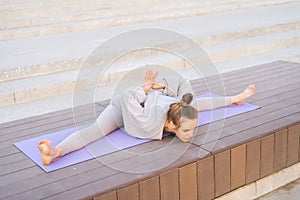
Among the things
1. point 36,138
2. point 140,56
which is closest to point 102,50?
point 140,56

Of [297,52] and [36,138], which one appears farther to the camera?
[297,52]

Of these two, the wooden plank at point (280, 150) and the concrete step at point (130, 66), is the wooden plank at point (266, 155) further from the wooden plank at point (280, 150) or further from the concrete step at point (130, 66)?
the concrete step at point (130, 66)

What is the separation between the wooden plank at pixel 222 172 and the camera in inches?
78.7

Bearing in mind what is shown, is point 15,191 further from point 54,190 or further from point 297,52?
point 297,52

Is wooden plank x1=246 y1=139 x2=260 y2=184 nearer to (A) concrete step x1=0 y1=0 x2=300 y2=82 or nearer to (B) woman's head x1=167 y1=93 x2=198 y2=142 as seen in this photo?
(B) woman's head x1=167 y1=93 x2=198 y2=142

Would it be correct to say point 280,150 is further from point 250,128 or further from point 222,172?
point 222,172

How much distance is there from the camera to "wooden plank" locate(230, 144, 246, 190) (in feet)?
6.76

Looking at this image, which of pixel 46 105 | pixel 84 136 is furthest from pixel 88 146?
pixel 46 105

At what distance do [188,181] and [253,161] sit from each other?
44cm

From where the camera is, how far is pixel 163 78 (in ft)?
8.09

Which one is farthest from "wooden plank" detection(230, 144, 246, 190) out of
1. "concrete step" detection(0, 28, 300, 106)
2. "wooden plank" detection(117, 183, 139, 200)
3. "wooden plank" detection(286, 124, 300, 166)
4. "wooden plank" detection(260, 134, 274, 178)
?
"concrete step" detection(0, 28, 300, 106)

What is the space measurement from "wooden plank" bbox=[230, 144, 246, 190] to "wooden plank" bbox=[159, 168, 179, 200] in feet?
1.17

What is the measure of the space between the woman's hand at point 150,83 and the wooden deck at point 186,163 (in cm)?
32

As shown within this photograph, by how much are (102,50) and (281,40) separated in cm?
231
